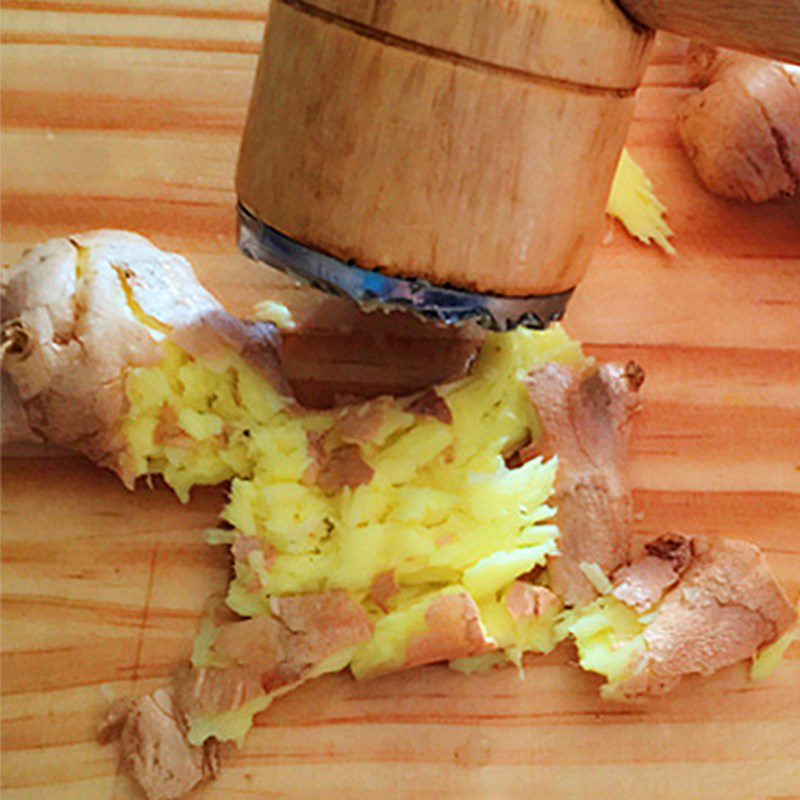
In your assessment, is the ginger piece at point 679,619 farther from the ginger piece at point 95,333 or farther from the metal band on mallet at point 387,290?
the ginger piece at point 95,333

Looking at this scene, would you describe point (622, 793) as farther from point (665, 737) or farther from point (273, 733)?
point (273, 733)

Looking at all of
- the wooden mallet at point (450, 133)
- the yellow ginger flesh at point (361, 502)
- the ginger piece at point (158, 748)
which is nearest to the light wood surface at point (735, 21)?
the wooden mallet at point (450, 133)

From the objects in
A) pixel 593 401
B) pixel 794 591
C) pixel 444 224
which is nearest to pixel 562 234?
pixel 444 224

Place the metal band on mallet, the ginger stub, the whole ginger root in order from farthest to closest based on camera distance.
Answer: the whole ginger root, the ginger stub, the metal band on mallet

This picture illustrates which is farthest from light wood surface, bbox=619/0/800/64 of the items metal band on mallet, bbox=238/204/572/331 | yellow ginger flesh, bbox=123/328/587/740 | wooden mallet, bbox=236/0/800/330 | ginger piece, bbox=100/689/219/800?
ginger piece, bbox=100/689/219/800

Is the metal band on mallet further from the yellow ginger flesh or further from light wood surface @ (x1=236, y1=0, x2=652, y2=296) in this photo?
the yellow ginger flesh
